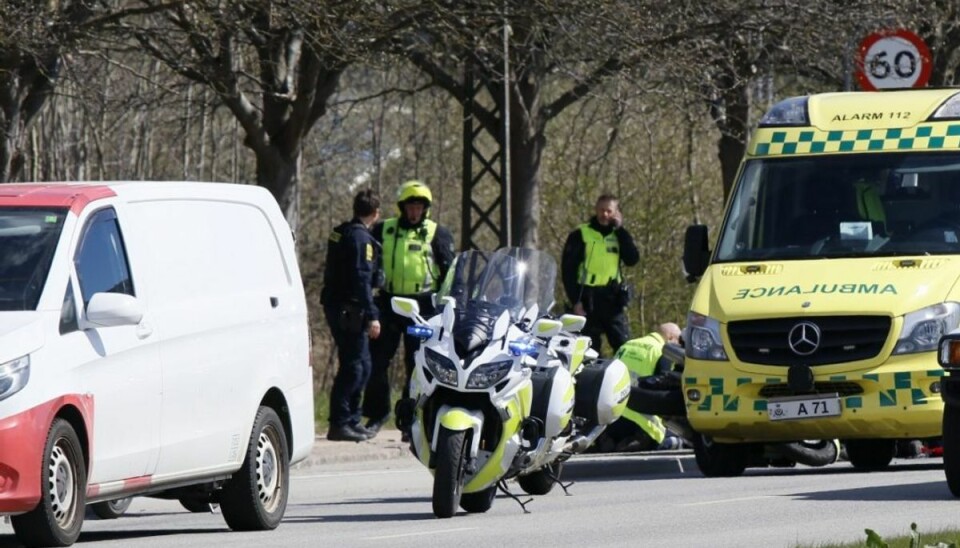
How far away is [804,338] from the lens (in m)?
14.5

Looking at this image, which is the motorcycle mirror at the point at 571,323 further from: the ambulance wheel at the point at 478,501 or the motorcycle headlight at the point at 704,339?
the motorcycle headlight at the point at 704,339

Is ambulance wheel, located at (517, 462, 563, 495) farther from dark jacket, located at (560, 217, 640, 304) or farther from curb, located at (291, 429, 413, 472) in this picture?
dark jacket, located at (560, 217, 640, 304)

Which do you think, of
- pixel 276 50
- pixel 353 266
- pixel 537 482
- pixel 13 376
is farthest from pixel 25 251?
pixel 276 50

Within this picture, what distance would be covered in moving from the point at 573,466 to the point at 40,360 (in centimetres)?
783

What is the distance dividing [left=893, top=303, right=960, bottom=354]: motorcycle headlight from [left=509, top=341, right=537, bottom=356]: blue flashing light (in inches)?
109

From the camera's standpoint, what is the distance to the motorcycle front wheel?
12.0 meters

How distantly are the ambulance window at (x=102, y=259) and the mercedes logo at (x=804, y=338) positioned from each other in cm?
515

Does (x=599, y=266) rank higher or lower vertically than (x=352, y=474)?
higher

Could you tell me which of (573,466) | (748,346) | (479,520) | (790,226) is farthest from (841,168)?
(479,520)

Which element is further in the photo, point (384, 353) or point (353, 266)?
point (384, 353)

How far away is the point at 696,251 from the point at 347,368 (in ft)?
12.2

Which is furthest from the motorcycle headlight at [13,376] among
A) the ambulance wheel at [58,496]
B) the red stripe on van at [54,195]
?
the red stripe on van at [54,195]

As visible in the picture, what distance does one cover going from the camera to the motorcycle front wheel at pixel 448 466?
12.0 metres

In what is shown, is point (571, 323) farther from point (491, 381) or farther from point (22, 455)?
point (22, 455)
